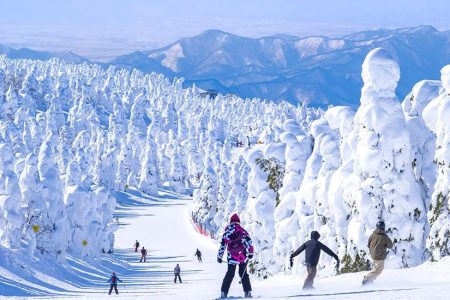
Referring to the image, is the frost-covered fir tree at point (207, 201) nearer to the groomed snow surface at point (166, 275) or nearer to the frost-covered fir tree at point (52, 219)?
the groomed snow surface at point (166, 275)

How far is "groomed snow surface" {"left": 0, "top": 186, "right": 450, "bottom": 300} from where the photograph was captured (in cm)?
1509

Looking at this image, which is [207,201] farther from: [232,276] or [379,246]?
[232,276]

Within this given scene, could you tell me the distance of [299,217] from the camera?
92.9 feet

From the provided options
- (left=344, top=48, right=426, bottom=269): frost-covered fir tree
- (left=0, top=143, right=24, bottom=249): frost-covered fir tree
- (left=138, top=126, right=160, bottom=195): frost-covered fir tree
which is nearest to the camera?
(left=344, top=48, right=426, bottom=269): frost-covered fir tree

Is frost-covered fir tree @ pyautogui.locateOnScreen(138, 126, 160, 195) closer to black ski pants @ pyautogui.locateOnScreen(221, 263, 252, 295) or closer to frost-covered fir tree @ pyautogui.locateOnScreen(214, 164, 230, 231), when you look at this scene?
frost-covered fir tree @ pyautogui.locateOnScreen(214, 164, 230, 231)

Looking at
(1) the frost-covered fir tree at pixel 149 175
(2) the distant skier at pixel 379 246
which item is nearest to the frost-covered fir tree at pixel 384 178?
(2) the distant skier at pixel 379 246

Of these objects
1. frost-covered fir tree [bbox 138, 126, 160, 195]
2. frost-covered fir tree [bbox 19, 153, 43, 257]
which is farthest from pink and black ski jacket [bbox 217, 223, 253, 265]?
frost-covered fir tree [bbox 138, 126, 160, 195]

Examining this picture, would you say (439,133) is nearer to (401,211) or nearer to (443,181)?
(443,181)

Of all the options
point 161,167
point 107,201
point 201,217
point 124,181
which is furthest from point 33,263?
point 161,167

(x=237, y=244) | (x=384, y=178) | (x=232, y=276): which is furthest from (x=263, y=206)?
(x=237, y=244)

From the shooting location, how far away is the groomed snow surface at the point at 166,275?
49.5 feet

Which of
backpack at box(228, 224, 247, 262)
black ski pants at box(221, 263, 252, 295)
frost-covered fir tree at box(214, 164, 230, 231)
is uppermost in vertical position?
frost-covered fir tree at box(214, 164, 230, 231)

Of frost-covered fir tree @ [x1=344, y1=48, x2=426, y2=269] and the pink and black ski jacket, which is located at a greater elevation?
frost-covered fir tree @ [x1=344, y1=48, x2=426, y2=269]

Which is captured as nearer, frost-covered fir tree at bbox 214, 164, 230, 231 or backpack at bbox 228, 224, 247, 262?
backpack at bbox 228, 224, 247, 262
